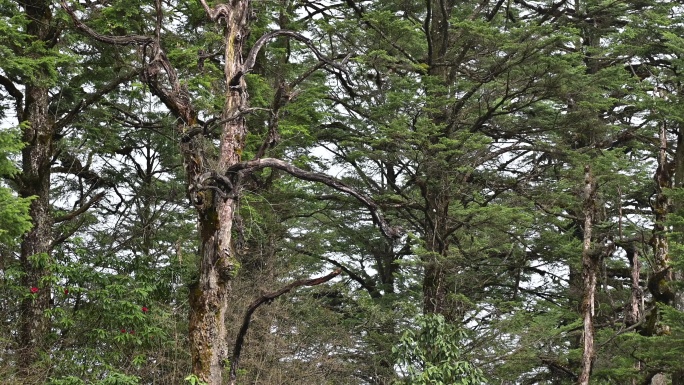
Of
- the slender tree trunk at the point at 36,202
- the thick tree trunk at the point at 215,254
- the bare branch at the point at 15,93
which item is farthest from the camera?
the bare branch at the point at 15,93

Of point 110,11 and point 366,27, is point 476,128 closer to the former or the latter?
point 366,27

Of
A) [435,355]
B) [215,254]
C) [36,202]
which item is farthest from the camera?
[36,202]

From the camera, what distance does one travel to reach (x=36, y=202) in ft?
47.9

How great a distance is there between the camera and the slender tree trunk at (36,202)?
13.5 m

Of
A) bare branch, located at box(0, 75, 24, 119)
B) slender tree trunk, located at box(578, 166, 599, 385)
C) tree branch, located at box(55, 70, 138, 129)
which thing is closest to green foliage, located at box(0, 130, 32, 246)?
tree branch, located at box(55, 70, 138, 129)

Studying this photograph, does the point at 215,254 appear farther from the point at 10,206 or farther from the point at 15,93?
the point at 15,93

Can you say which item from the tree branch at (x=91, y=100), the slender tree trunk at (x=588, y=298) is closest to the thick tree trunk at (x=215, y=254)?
the tree branch at (x=91, y=100)

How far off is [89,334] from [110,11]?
16.1 feet

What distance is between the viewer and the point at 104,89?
49.1 ft

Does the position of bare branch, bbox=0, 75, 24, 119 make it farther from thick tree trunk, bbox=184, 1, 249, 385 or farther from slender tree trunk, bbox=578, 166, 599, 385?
slender tree trunk, bbox=578, 166, 599, 385

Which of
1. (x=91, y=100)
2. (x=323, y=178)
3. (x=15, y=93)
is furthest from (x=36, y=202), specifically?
(x=323, y=178)

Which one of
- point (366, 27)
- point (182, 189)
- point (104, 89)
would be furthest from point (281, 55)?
point (104, 89)

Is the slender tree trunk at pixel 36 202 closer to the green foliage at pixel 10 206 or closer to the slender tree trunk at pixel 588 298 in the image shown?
the green foliage at pixel 10 206

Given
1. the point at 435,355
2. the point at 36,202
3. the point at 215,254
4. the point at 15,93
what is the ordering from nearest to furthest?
the point at 215,254 → the point at 435,355 → the point at 36,202 → the point at 15,93
